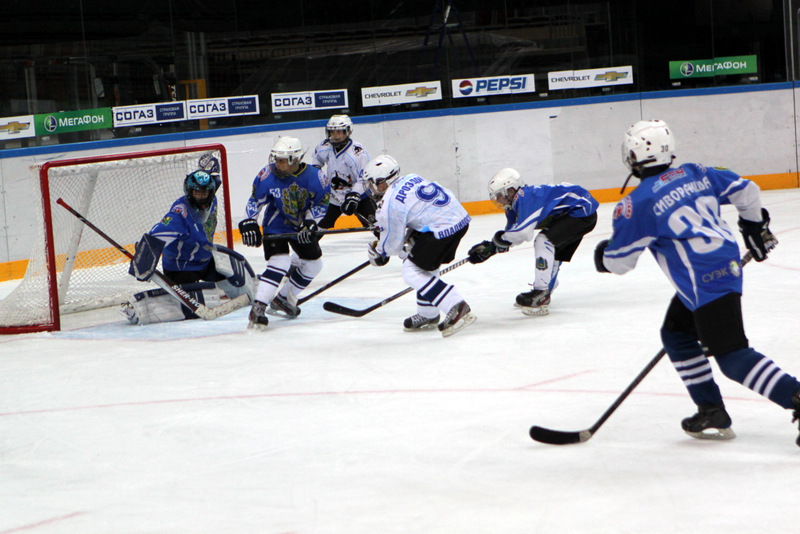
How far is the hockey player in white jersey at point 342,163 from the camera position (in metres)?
6.81

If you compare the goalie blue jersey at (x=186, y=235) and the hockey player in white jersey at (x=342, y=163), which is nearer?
the goalie blue jersey at (x=186, y=235)

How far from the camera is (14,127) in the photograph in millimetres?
8039

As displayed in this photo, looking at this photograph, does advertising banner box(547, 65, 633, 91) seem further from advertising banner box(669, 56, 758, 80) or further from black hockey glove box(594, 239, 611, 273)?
black hockey glove box(594, 239, 611, 273)

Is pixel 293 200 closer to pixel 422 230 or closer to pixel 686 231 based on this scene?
pixel 422 230

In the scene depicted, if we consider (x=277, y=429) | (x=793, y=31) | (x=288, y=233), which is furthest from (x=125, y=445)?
(x=793, y=31)

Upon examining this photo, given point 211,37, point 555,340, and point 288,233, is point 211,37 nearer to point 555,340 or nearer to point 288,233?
point 288,233

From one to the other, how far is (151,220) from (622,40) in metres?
6.03

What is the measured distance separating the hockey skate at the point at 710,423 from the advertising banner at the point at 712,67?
8.14m

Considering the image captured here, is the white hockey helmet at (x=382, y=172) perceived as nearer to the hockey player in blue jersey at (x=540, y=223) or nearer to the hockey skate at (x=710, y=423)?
the hockey player in blue jersey at (x=540, y=223)

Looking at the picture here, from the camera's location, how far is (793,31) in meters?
10.1

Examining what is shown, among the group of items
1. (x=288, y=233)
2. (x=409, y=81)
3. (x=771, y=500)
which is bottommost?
(x=771, y=500)

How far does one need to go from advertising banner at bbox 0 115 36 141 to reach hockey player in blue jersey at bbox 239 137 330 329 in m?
3.81

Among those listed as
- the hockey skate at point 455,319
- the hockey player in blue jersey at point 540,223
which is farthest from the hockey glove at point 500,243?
the hockey skate at point 455,319

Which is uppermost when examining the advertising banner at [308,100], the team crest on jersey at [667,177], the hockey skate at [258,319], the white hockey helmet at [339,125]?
the advertising banner at [308,100]
